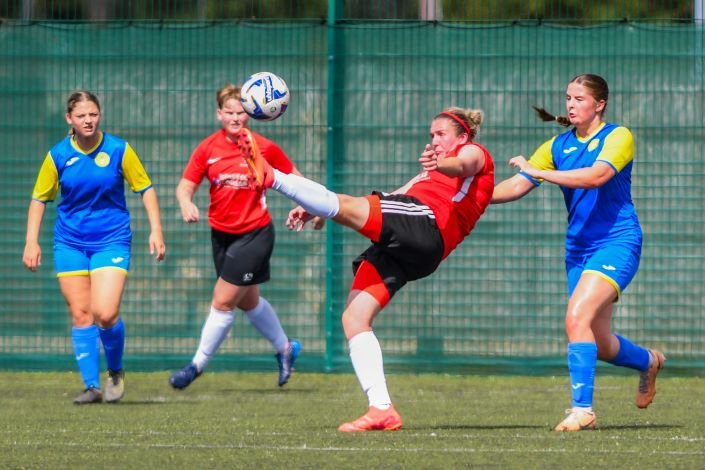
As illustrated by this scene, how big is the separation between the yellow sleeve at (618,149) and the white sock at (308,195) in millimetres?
1567

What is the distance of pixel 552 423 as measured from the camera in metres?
8.88

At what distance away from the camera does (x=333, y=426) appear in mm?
8656

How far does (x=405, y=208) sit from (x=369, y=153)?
5.10m

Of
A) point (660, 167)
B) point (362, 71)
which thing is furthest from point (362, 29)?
point (660, 167)

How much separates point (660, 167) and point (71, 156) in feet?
17.2

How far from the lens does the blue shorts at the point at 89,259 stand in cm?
1020

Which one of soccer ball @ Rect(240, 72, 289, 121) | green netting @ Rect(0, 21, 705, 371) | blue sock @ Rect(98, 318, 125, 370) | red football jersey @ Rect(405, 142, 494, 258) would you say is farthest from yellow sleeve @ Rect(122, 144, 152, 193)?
green netting @ Rect(0, 21, 705, 371)

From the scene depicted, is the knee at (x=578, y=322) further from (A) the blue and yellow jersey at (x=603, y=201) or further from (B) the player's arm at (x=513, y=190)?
(B) the player's arm at (x=513, y=190)

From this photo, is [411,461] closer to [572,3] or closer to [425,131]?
[425,131]

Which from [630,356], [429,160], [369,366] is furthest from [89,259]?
[630,356]

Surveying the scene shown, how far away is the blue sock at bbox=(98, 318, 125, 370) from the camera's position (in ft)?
34.1

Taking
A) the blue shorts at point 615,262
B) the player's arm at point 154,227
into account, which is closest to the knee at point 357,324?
the blue shorts at point 615,262

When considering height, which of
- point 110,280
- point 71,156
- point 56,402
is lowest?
point 56,402

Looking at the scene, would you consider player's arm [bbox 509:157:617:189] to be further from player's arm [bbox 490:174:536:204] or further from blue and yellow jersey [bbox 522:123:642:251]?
player's arm [bbox 490:174:536:204]
